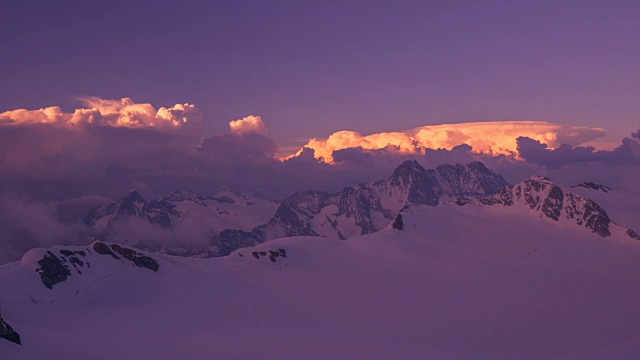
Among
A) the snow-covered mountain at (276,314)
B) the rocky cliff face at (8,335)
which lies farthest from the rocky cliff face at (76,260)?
the rocky cliff face at (8,335)

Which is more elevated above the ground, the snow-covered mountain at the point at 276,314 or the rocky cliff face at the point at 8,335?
the rocky cliff face at the point at 8,335

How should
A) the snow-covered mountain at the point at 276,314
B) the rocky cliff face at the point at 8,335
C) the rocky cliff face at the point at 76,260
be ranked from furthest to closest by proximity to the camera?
the rocky cliff face at the point at 76,260 → the snow-covered mountain at the point at 276,314 → the rocky cliff face at the point at 8,335

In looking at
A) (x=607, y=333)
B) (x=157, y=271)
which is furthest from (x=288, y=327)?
(x=607, y=333)

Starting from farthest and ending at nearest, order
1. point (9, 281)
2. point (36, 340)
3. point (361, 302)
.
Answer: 1. point (361, 302)
2. point (9, 281)
3. point (36, 340)

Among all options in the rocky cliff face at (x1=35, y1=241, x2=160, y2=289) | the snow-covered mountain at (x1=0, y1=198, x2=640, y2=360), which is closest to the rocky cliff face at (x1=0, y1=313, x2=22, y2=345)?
the snow-covered mountain at (x1=0, y1=198, x2=640, y2=360)

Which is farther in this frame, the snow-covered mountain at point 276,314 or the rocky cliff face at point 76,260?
the rocky cliff face at point 76,260

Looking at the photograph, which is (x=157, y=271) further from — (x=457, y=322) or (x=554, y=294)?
(x=554, y=294)

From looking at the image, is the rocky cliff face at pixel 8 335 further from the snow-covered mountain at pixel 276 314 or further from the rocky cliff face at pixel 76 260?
the rocky cliff face at pixel 76 260

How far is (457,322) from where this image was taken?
5827 inches

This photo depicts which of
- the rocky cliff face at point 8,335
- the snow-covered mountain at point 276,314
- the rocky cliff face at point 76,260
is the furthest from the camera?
the rocky cliff face at point 76,260

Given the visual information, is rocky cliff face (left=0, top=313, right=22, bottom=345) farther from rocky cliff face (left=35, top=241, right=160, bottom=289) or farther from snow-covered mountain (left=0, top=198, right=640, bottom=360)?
rocky cliff face (left=35, top=241, right=160, bottom=289)

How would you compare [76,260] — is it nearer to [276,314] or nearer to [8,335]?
[276,314]

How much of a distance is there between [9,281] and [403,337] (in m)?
92.7

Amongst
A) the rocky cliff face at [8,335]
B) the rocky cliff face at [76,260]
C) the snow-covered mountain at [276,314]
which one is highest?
the rocky cliff face at [8,335]
